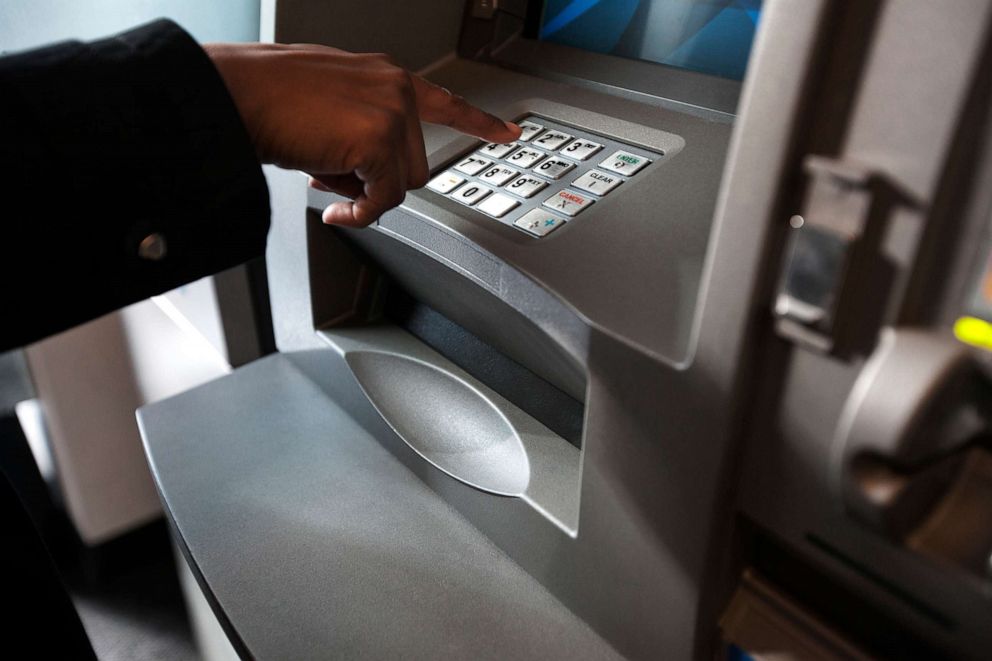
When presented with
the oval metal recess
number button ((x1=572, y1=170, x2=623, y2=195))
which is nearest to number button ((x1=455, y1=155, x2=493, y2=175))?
number button ((x1=572, y1=170, x2=623, y2=195))

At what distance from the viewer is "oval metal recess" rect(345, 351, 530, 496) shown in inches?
27.4

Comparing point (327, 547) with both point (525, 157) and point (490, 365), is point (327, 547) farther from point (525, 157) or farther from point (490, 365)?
point (525, 157)

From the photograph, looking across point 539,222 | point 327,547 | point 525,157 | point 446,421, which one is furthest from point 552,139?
point 327,547

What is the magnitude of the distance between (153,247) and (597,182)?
35 centimetres

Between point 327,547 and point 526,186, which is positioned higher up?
point 526,186

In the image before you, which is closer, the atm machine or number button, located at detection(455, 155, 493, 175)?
the atm machine

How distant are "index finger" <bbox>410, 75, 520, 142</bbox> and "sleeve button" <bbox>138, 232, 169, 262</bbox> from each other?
24 centimetres

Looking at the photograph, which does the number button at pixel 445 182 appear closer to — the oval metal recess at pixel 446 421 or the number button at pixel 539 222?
the number button at pixel 539 222

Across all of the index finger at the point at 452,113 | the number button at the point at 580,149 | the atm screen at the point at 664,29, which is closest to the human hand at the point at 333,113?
the index finger at the point at 452,113

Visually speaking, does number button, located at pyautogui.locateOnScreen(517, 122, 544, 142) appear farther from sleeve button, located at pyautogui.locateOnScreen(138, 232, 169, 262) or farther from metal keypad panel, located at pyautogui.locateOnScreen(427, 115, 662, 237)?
sleeve button, located at pyautogui.locateOnScreen(138, 232, 169, 262)

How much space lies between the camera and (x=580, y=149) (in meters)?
0.68

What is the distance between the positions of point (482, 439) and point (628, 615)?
23 centimetres

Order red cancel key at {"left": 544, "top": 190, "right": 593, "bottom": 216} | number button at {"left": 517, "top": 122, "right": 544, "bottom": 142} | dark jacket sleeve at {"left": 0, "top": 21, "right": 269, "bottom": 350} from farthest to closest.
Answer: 1. number button at {"left": 517, "top": 122, "right": 544, "bottom": 142}
2. red cancel key at {"left": 544, "top": 190, "right": 593, "bottom": 216}
3. dark jacket sleeve at {"left": 0, "top": 21, "right": 269, "bottom": 350}

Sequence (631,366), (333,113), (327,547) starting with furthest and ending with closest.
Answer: (327,547) → (333,113) → (631,366)
